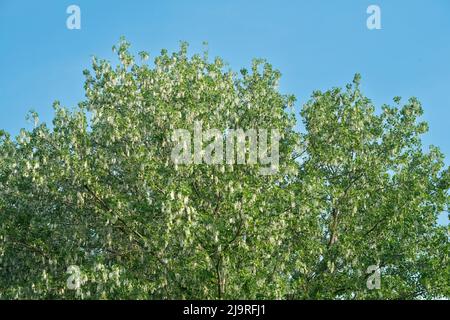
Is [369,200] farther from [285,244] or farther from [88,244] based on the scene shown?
[88,244]

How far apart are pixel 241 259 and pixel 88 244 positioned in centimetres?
618

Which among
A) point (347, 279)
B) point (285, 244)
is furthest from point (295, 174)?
point (347, 279)

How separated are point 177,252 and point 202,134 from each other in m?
4.45

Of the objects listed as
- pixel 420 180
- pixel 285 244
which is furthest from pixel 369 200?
pixel 285 244

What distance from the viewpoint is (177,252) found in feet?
69.5

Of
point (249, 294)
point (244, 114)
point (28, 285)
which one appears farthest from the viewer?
point (244, 114)

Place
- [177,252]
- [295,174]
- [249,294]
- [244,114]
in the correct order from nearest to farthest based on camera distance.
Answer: [249,294]
[177,252]
[295,174]
[244,114]

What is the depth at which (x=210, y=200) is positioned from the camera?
2244 centimetres

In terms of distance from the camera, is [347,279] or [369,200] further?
[369,200]

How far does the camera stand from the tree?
67.3 feet

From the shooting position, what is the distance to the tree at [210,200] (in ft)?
67.3

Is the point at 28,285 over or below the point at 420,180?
below

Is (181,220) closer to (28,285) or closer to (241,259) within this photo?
(241,259)
